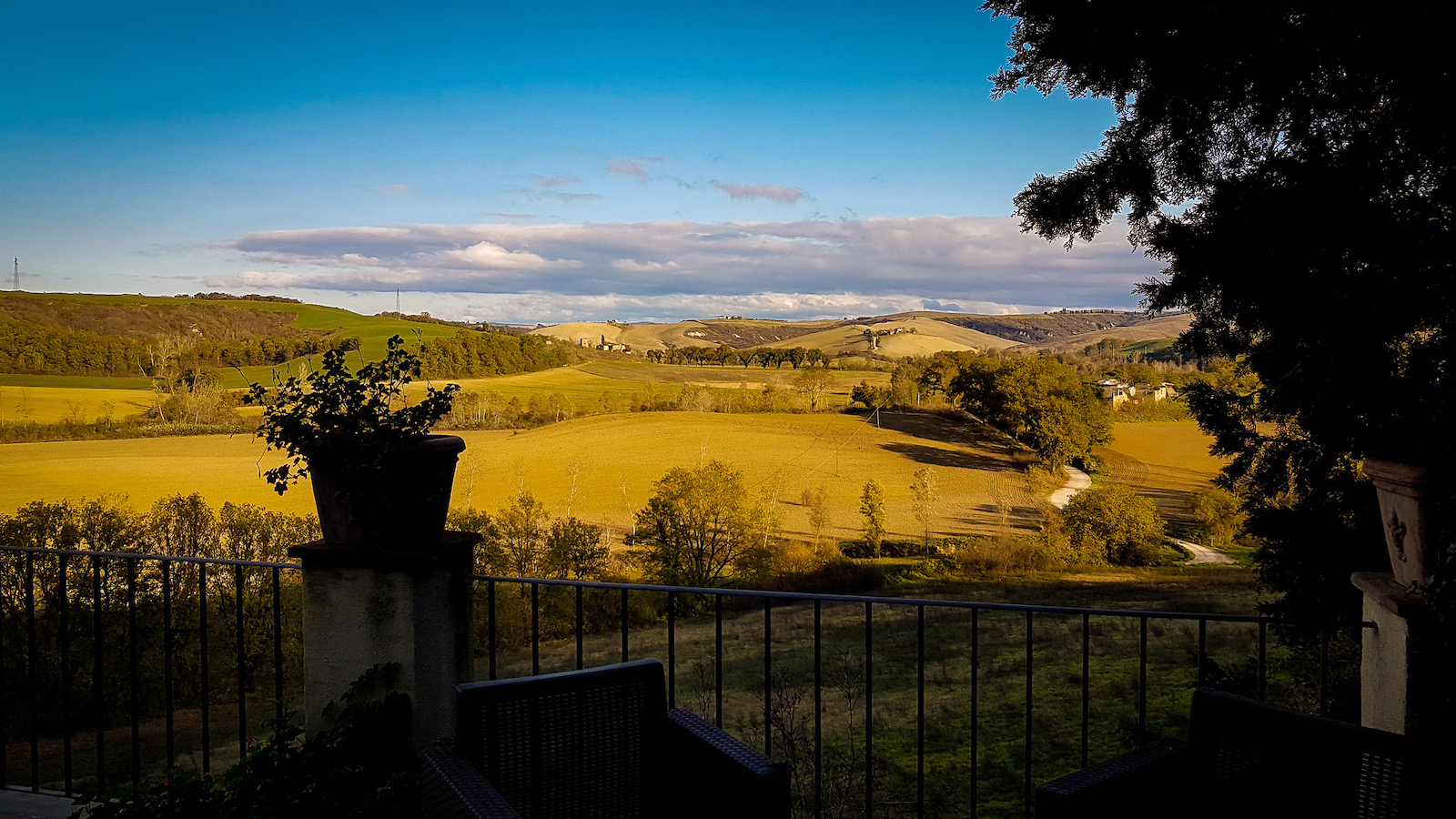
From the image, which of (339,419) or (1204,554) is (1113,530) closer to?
(1204,554)

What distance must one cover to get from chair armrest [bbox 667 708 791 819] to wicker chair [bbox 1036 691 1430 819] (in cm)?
45

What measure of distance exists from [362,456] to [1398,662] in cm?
248

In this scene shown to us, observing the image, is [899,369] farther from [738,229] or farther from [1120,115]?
[1120,115]

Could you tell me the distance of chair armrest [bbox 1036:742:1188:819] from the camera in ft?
4.45

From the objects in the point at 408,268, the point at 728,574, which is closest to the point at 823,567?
the point at 728,574

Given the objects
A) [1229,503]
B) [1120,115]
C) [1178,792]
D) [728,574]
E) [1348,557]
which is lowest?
[728,574]

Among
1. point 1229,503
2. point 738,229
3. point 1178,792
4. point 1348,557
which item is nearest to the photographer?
point 1178,792

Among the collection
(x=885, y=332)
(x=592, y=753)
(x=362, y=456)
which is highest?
(x=885, y=332)

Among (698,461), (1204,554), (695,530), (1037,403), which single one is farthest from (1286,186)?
(1037,403)

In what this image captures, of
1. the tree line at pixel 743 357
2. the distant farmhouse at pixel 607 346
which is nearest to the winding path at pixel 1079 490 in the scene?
the tree line at pixel 743 357

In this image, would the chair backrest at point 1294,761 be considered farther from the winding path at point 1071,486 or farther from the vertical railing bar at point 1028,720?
the winding path at point 1071,486

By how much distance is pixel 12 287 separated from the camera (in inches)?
837

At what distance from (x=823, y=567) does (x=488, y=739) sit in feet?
93.8

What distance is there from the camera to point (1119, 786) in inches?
56.6
